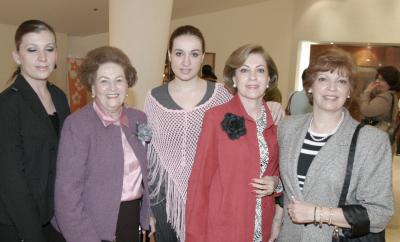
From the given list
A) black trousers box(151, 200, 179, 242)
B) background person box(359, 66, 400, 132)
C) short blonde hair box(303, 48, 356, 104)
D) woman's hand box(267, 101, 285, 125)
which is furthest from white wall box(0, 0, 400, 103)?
short blonde hair box(303, 48, 356, 104)

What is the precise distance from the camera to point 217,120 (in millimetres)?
2012

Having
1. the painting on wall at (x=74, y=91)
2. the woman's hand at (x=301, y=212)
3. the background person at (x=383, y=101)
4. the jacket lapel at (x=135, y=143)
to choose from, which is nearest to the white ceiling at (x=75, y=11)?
the painting on wall at (x=74, y=91)

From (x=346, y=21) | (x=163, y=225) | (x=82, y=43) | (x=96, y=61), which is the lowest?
(x=163, y=225)

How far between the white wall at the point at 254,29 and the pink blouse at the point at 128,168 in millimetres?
8215

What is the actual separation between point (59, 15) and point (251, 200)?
7291 millimetres

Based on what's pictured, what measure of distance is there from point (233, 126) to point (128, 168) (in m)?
0.58

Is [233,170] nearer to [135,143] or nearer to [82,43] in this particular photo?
[135,143]

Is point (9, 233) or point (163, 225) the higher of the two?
point (9, 233)

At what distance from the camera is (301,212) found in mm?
1806

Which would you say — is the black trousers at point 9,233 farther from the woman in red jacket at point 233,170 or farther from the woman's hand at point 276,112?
the woman's hand at point 276,112

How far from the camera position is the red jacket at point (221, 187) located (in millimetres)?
1971

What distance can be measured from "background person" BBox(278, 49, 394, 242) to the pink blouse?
76cm

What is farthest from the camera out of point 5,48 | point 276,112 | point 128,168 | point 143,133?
point 5,48

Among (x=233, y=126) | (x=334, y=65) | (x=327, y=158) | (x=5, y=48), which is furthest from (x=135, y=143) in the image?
(x=5, y=48)
